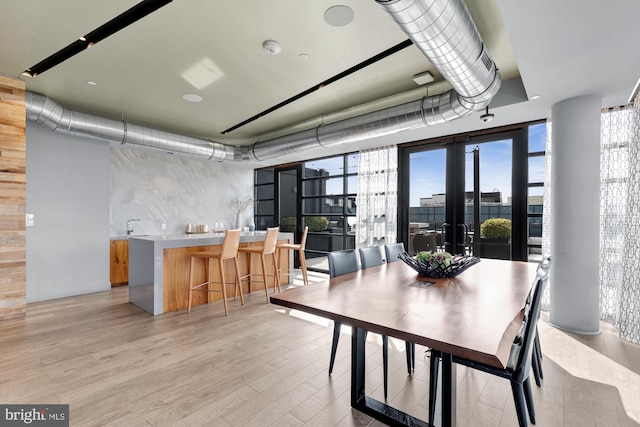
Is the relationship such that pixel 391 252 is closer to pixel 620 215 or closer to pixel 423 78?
pixel 423 78

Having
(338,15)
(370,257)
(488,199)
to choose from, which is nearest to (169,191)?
(370,257)

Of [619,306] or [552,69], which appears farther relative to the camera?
[619,306]

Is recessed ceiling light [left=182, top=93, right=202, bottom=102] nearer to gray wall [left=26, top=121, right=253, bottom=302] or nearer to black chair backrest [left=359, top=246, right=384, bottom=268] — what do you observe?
gray wall [left=26, top=121, right=253, bottom=302]

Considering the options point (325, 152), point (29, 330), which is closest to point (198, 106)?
point (325, 152)

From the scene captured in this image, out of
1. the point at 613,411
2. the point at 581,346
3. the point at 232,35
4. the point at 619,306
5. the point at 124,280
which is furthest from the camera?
the point at 124,280

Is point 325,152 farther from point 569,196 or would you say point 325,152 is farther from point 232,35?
point 569,196

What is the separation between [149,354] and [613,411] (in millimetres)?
3586

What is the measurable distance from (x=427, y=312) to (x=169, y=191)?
624 centimetres

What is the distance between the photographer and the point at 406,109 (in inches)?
145

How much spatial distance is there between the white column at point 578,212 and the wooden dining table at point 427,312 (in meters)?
1.38

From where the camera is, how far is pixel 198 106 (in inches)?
171

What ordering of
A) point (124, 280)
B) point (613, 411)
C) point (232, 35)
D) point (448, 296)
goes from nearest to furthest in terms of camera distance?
point (448, 296) < point (613, 411) < point (232, 35) < point (124, 280)

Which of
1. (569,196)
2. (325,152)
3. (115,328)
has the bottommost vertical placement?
(115,328)

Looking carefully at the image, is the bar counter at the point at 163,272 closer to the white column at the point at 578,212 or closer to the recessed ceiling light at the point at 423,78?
the recessed ceiling light at the point at 423,78
